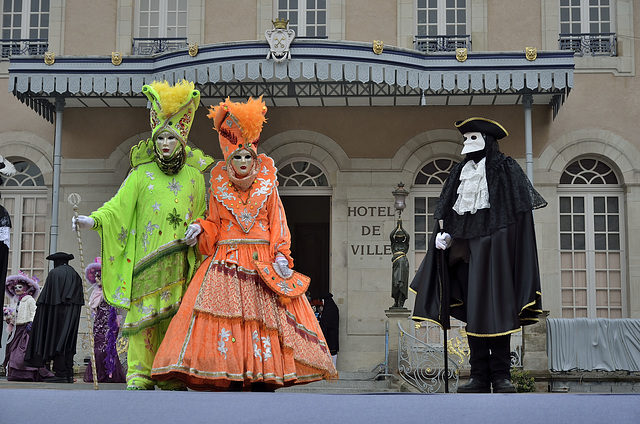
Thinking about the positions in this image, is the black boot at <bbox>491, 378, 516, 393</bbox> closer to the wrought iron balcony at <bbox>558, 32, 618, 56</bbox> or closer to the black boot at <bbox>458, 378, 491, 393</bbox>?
A: the black boot at <bbox>458, 378, 491, 393</bbox>

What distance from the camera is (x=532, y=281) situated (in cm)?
631

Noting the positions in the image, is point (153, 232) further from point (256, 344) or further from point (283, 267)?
point (256, 344)

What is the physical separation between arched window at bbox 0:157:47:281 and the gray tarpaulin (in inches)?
350

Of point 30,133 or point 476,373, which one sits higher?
point 30,133

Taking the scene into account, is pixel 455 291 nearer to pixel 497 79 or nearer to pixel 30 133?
pixel 497 79

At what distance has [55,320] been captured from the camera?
472 inches

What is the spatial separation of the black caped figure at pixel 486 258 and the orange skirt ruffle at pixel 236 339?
94cm

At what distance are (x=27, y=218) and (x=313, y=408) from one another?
13282 millimetres

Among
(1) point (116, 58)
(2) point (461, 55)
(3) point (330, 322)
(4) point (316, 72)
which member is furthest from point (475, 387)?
(1) point (116, 58)

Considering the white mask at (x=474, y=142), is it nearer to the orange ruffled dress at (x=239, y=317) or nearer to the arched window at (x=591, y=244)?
the orange ruffled dress at (x=239, y=317)

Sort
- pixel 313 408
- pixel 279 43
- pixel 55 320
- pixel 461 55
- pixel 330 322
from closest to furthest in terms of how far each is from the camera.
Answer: pixel 313 408, pixel 55 320, pixel 279 43, pixel 461 55, pixel 330 322

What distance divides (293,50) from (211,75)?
51.3 inches

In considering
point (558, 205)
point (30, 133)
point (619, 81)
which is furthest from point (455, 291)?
point (30, 133)

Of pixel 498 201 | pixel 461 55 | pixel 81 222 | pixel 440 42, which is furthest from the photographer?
pixel 440 42
